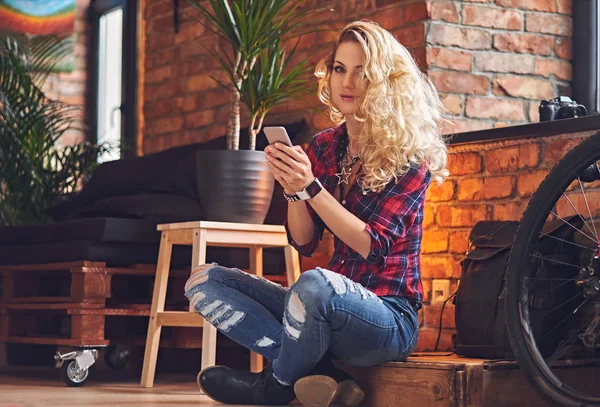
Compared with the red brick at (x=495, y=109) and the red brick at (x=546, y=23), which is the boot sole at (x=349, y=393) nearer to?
the red brick at (x=495, y=109)

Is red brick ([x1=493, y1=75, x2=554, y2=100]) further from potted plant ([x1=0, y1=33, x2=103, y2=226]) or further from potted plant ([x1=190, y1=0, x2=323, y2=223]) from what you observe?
potted plant ([x1=0, y1=33, x2=103, y2=226])

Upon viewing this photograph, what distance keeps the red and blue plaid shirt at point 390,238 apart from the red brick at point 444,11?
3.63 feet

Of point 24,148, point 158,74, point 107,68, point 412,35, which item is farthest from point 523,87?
point 107,68

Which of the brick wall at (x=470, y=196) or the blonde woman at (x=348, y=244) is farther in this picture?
the brick wall at (x=470, y=196)

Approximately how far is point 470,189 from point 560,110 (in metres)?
0.39

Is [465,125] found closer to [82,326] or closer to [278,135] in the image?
[278,135]

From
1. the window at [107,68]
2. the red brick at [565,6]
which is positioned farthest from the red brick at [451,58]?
the window at [107,68]

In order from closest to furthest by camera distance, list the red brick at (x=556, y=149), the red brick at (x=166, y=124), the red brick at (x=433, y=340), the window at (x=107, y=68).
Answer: the red brick at (x=556, y=149) → the red brick at (x=433, y=340) → the red brick at (x=166, y=124) → the window at (x=107, y=68)

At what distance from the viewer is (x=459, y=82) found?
3.50m

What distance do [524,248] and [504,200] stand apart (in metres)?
0.80

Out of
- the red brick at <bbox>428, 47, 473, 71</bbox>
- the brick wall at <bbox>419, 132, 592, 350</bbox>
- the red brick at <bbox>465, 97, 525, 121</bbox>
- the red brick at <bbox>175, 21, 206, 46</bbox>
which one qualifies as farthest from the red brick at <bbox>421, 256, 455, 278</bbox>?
the red brick at <bbox>175, 21, 206, 46</bbox>

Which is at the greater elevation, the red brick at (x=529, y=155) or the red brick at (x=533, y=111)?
the red brick at (x=533, y=111)

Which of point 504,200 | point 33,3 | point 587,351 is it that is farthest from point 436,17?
point 33,3

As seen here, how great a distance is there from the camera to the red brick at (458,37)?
11.4 feet
